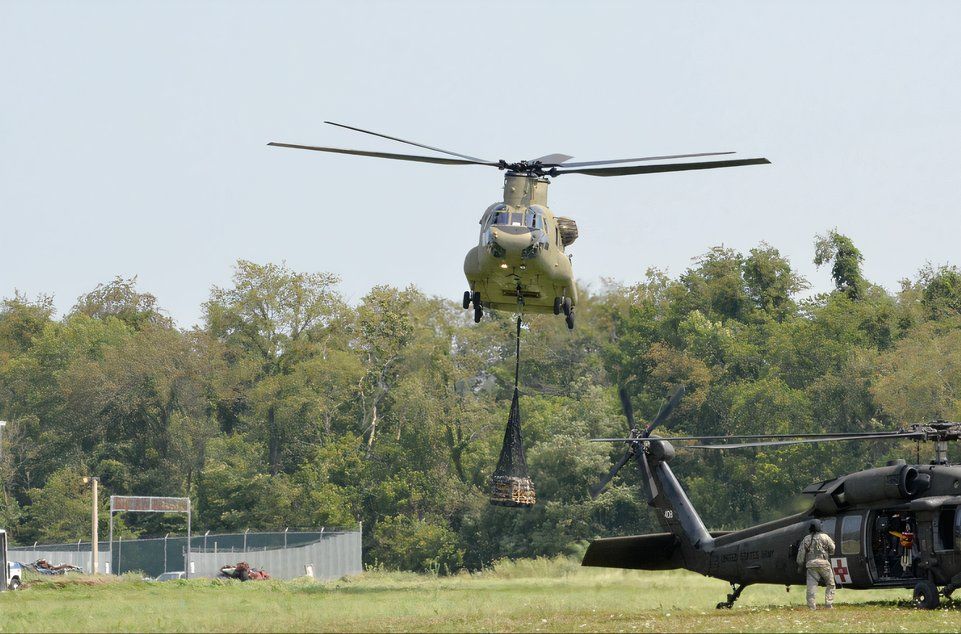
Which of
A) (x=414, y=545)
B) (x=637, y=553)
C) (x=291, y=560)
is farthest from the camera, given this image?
(x=414, y=545)

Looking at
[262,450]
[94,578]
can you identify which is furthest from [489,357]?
[94,578]

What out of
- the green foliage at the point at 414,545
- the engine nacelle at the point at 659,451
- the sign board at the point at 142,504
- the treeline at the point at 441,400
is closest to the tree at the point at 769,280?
the treeline at the point at 441,400

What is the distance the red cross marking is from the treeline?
4232cm

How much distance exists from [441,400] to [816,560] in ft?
179

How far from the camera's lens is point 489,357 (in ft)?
281

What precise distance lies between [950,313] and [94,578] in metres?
51.2

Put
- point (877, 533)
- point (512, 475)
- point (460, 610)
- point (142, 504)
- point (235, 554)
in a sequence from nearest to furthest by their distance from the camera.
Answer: point (877, 533) → point (460, 610) → point (512, 475) → point (142, 504) → point (235, 554)

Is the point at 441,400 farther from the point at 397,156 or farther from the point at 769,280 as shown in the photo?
the point at 397,156

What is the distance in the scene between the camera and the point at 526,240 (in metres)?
33.4

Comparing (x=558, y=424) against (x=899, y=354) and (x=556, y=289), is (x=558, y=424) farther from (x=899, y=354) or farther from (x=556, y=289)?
(x=556, y=289)

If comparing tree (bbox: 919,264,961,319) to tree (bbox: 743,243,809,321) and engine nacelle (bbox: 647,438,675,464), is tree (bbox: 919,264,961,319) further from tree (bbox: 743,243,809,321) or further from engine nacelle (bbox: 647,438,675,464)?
engine nacelle (bbox: 647,438,675,464)

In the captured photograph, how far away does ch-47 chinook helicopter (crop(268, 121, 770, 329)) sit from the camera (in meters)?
33.4

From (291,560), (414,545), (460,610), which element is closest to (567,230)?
(460,610)

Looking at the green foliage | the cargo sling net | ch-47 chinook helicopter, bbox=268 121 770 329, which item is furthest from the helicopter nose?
the green foliage
